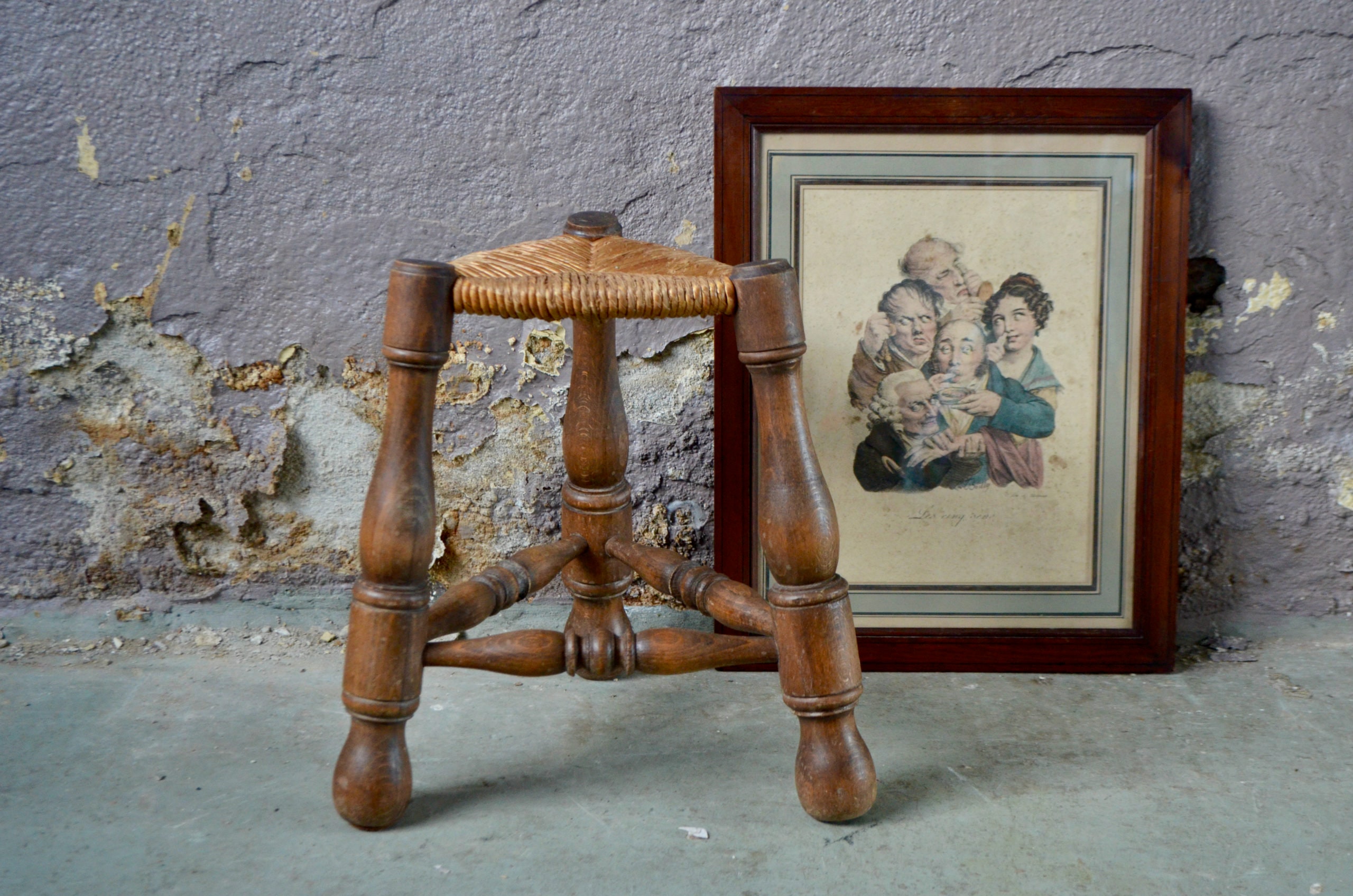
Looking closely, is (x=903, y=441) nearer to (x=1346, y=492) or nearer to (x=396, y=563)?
(x=1346, y=492)

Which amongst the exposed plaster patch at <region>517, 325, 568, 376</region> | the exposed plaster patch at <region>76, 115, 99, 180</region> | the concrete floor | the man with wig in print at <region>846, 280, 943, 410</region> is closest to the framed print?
the man with wig in print at <region>846, 280, 943, 410</region>

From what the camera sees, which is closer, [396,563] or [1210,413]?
[396,563]

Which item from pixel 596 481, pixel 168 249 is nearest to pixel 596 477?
pixel 596 481

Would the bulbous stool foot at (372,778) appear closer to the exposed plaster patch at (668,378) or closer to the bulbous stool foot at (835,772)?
the bulbous stool foot at (835,772)

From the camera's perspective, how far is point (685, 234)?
1521mm

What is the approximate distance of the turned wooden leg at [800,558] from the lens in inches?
41.3

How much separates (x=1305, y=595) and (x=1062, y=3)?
914 mm

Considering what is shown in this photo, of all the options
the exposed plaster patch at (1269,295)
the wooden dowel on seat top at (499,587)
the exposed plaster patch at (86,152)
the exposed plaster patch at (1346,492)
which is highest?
the exposed plaster patch at (86,152)

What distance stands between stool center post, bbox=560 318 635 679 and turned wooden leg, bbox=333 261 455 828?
0.29 metres

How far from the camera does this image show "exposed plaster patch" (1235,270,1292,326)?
150cm

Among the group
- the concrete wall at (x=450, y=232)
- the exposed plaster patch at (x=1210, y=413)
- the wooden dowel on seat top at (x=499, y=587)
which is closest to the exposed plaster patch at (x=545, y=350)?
the concrete wall at (x=450, y=232)

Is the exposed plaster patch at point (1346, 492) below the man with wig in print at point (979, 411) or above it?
below

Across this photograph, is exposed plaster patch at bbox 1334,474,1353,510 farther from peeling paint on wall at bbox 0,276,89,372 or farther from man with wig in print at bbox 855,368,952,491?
peeling paint on wall at bbox 0,276,89,372

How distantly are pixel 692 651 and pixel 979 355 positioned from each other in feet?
2.06
